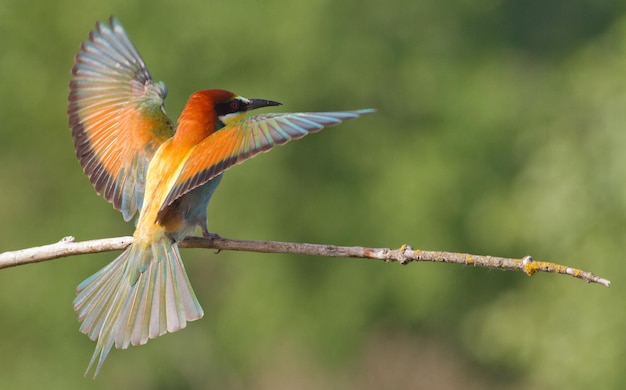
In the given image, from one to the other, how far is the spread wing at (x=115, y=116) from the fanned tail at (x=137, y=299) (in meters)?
0.23

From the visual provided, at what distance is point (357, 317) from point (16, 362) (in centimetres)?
381

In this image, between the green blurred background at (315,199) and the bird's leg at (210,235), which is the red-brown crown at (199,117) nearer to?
the bird's leg at (210,235)

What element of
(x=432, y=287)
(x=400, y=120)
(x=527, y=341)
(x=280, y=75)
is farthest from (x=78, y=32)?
(x=527, y=341)

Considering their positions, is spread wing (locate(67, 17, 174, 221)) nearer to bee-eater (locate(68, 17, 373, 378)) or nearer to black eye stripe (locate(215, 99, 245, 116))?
bee-eater (locate(68, 17, 373, 378))

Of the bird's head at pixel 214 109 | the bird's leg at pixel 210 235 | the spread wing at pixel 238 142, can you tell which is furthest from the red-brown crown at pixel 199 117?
the bird's leg at pixel 210 235

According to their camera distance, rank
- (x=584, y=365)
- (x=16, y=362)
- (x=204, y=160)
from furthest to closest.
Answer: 1. (x=16, y=362)
2. (x=584, y=365)
3. (x=204, y=160)

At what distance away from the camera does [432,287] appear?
12.9 meters

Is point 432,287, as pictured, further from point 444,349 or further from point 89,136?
point 89,136

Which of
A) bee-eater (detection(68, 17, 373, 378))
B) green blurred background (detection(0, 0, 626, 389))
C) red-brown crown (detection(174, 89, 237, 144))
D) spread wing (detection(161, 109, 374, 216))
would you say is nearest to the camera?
spread wing (detection(161, 109, 374, 216))

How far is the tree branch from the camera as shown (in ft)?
8.50

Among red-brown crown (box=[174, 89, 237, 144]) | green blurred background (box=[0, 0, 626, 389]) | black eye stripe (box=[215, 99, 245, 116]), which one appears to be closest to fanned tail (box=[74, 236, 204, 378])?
red-brown crown (box=[174, 89, 237, 144])

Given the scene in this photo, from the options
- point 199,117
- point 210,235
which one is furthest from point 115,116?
point 210,235

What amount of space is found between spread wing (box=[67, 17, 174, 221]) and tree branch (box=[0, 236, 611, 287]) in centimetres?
48

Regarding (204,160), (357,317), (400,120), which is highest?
(400,120)
